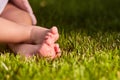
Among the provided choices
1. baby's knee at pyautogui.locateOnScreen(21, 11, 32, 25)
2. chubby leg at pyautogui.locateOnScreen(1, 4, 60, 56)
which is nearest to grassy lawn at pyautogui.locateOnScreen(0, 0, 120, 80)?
chubby leg at pyautogui.locateOnScreen(1, 4, 60, 56)

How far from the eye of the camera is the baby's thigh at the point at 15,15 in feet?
13.9

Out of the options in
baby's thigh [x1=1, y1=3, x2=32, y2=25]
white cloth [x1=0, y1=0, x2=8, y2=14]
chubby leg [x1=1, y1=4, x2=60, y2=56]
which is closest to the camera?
chubby leg [x1=1, y1=4, x2=60, y2=56]

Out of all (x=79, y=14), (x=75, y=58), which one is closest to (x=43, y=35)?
(x=75, y=58)

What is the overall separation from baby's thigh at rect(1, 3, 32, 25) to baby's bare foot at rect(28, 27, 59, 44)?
0.37 metres

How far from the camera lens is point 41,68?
3.29 m

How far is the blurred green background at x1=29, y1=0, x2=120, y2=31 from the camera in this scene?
5824 millimetres

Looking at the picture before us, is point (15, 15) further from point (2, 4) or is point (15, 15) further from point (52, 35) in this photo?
point (52, 35)

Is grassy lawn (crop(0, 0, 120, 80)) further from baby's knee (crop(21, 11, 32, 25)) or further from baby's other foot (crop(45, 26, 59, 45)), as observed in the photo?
baby's knee (crop(21, 11, 32, 25))

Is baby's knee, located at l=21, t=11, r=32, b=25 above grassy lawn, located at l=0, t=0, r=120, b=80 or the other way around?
above

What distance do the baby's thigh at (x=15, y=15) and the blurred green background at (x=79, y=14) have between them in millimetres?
983

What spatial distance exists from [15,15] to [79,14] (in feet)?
9.28

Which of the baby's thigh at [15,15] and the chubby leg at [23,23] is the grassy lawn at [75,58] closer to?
the chubby leg at [23,23]

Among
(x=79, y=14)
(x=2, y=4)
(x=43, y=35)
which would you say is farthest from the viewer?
(x=79, y=14)

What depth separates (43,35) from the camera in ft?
12.5
